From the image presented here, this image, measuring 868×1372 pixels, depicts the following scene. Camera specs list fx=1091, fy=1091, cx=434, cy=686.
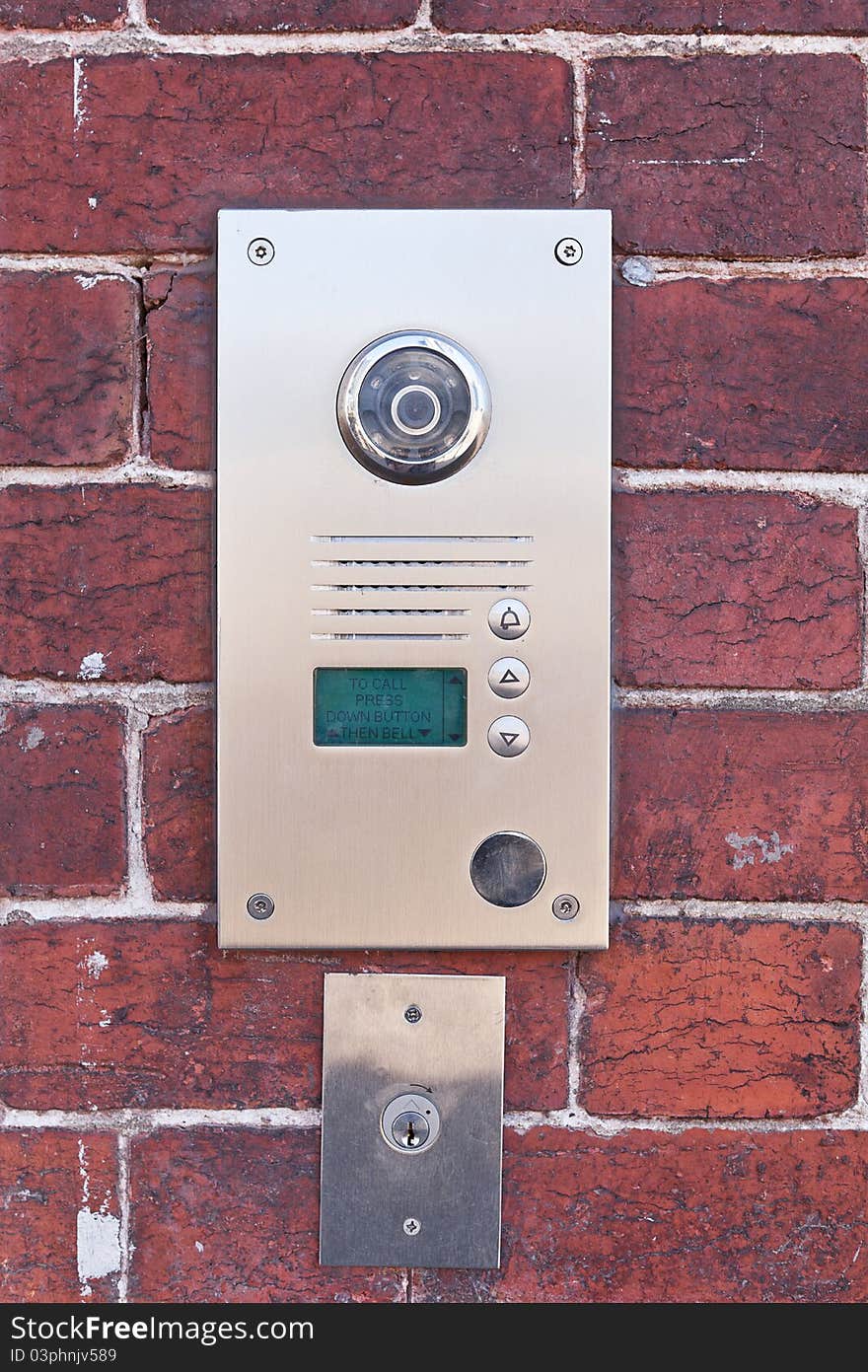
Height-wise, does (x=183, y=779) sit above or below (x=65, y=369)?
below

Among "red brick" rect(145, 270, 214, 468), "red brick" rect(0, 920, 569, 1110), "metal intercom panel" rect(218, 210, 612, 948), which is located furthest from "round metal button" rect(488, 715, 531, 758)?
"red brick" rect(145, 270, 214, 468)

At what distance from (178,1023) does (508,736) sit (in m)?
0.26

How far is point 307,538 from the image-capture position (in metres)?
0.62

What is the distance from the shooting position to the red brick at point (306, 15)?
24.6 inches

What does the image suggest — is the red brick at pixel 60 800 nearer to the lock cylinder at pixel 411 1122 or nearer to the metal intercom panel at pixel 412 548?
the metal intercom panel at pixel 412 548

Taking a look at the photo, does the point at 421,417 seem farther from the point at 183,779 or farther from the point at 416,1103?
the point at 416,1103

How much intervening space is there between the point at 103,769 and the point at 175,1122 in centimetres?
21

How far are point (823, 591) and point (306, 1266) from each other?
1.66 ft

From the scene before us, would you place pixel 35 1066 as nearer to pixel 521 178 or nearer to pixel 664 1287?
pixel 664 1287

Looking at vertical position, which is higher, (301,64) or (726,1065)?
(301,64)

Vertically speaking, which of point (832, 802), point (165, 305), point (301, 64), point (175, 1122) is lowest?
point (175, 1122)

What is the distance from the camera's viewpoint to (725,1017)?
25.5 inches

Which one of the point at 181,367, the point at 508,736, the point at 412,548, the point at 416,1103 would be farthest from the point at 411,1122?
the point at 181,367
